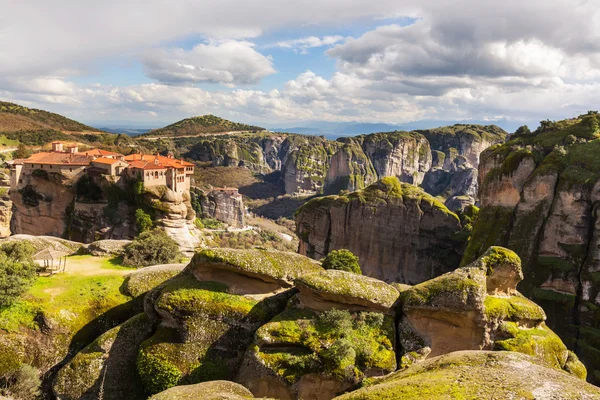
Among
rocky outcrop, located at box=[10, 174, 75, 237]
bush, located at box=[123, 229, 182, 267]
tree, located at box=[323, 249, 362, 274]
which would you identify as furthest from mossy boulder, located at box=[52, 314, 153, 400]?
rocky outcrop, located at box=[10, 174, 75, 237]

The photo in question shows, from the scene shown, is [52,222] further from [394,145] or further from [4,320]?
[394,145]

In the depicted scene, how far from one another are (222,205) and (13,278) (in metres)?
78.6

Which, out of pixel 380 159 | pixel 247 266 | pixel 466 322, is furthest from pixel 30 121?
pixel 466 322

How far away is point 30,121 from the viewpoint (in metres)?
121

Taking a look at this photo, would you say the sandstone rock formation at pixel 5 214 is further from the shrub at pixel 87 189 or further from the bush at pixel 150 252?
the bush at pixel 150 252

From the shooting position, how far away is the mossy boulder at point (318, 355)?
1329 cm

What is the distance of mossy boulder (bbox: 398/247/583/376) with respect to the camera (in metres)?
14.0

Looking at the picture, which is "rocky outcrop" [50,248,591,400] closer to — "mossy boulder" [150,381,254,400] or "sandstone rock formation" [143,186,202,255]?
"mossy boulder" [150,381,254,400]

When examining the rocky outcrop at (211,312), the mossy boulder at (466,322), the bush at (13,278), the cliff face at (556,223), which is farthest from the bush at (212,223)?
the mossy boulder at (466,322)

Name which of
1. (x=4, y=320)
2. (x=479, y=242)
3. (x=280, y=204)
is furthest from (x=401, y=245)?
(x=280, y=204)

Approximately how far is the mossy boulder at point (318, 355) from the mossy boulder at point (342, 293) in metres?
0.46

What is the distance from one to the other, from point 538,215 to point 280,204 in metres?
111

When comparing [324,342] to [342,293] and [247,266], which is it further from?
[247,266]

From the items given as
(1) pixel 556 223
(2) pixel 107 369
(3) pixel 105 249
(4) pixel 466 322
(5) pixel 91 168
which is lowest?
(2) pixel 107 369
